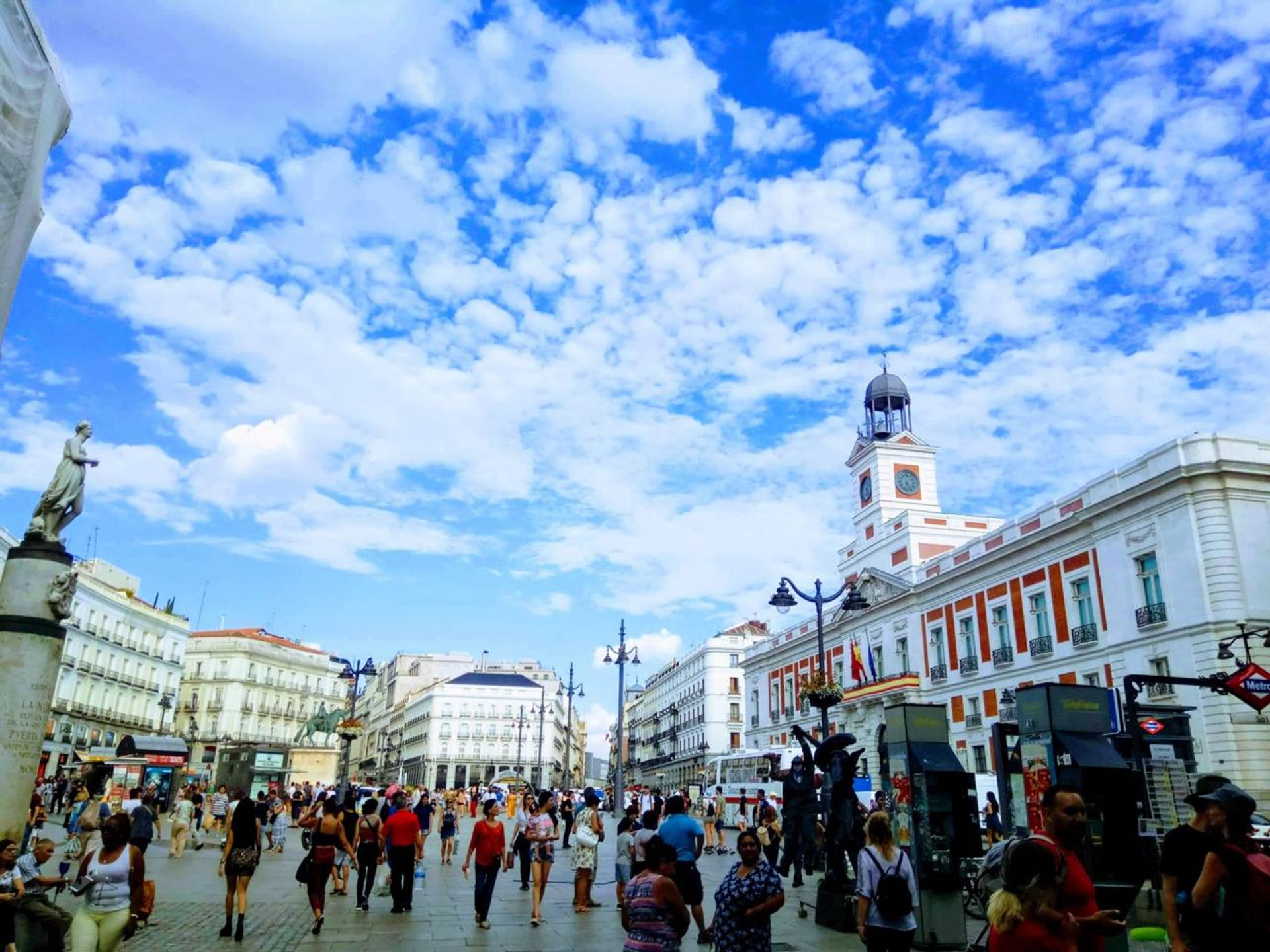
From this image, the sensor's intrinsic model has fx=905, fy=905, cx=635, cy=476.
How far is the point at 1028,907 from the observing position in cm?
410

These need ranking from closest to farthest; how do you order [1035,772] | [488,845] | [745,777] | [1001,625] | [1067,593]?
1. [1035,772]
2. [488,845]
3. [1067,593]
4. [1001,625]
5. [745,777]

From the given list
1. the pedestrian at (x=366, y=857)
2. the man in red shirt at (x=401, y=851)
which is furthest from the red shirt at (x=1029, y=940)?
the pedestrian at (x=366, y=857)

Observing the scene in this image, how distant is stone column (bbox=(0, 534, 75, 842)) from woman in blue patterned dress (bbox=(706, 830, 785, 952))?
880 cm

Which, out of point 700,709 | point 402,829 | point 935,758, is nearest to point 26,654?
point 402,829

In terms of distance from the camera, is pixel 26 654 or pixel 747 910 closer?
pixel 747 910

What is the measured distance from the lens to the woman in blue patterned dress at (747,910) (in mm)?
5969

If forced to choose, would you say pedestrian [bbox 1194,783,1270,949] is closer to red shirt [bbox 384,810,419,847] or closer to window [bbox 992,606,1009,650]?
red shirt [bbox 384,810,419,847]

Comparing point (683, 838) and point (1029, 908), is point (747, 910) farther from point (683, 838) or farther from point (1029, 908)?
point (683, 838)

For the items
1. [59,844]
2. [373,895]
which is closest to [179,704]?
[59,844]

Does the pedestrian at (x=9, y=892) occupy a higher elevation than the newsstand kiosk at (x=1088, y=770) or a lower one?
lower

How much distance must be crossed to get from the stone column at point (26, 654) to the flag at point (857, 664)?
41.1 meters

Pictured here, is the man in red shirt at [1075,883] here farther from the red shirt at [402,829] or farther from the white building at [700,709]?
the white building at [700,709]

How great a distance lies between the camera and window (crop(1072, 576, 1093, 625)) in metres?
32.1

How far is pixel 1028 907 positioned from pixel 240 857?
9.39m
